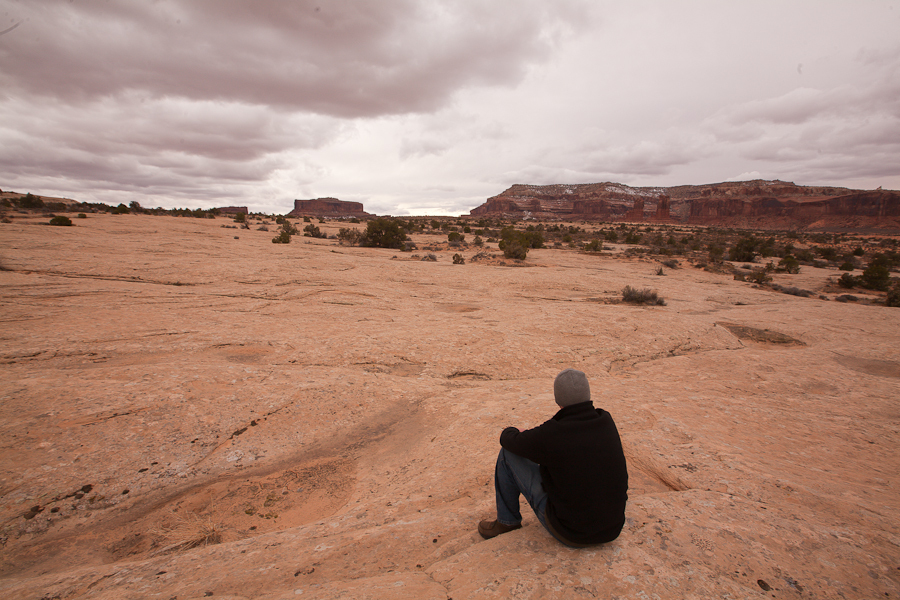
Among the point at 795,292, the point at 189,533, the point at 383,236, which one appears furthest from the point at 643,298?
the point at 383,236

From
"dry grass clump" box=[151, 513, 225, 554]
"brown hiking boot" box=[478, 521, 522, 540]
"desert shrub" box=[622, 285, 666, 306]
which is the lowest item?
"dry grass clump" box=[151, 513, 225, 554]

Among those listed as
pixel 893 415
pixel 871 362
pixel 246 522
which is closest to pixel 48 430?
pixel 246 522

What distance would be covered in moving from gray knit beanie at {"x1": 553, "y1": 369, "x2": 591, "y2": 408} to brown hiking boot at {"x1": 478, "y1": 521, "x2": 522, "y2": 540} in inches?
39.2

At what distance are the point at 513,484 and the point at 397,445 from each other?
200 cm

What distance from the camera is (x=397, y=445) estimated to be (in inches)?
169

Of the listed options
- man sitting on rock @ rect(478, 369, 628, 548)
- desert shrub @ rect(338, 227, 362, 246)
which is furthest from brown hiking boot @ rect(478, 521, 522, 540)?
desert shrub @ rect(338, 227, 362, 246)

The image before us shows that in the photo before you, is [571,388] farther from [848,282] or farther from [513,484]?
[848,282]

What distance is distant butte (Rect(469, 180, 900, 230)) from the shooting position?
84.4 metres

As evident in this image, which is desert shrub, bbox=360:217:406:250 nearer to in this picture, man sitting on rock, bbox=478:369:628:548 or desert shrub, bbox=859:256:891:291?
man sitting on rock, bbox=478:369:628:548

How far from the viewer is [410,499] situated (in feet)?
10.7

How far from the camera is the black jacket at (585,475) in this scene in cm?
220

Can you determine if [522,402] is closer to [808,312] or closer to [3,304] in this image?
[3,304]

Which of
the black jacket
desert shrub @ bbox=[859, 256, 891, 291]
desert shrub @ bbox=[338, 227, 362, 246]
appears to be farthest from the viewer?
desert shrub @ bbox=[338, 227, 362, 246]

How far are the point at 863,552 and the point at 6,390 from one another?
7.34 meters
